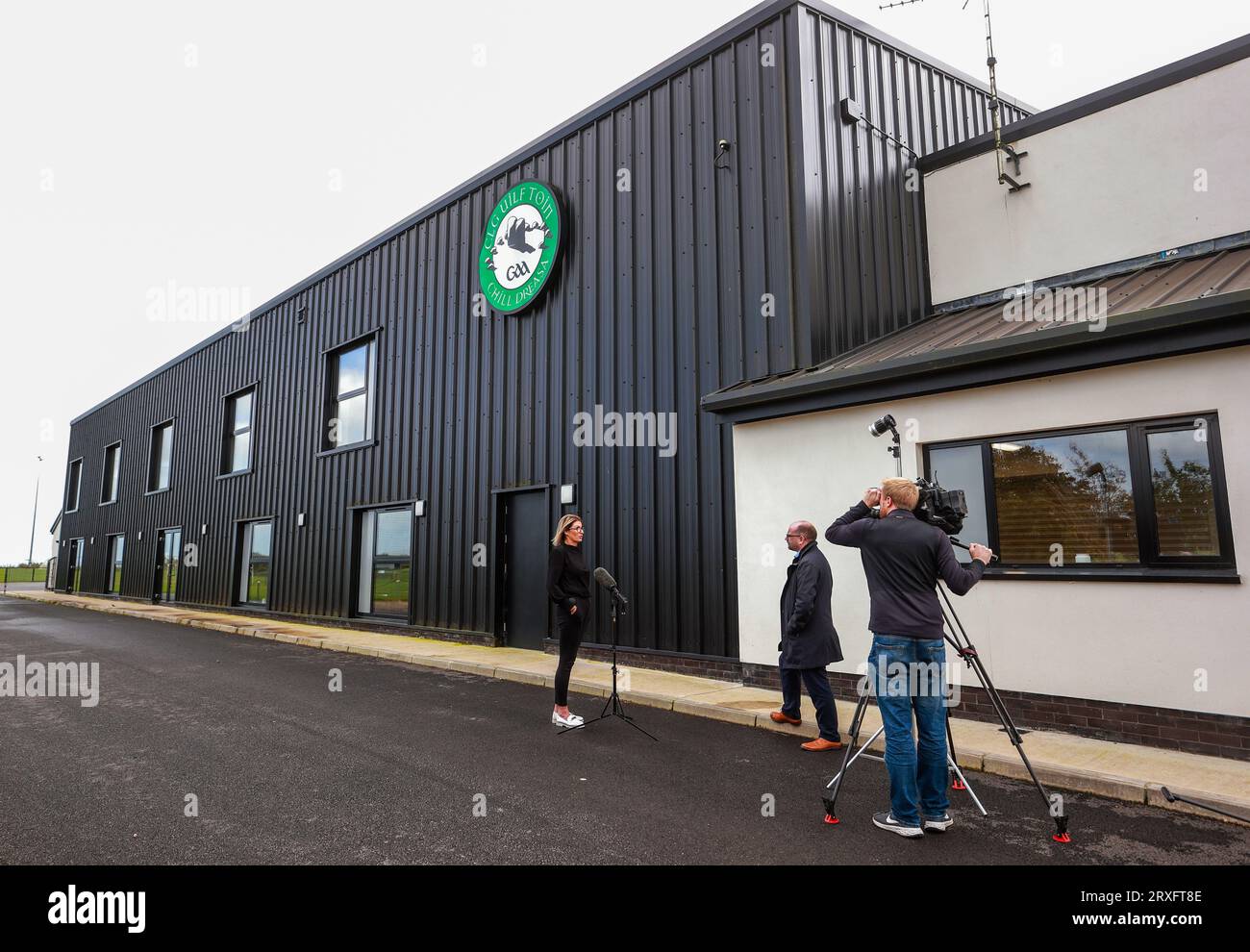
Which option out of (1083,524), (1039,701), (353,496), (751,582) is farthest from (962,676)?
(353,496)

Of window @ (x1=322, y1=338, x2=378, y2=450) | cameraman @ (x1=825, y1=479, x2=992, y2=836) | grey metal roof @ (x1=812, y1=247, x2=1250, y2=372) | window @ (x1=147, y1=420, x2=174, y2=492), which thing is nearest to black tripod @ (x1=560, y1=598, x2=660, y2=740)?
cameraman @ (x1=825, y1=479, x2=992, y2=836)

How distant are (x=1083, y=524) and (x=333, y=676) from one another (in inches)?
344

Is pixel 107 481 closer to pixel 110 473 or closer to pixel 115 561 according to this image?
pixel 110 473

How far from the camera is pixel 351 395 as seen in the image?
17031mm

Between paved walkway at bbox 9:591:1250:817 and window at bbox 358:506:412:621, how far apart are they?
1.26 m

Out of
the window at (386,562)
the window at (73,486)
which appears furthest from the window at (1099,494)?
the window at (73,486)

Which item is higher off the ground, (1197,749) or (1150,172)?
(1150,172)

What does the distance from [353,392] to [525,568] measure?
7.54 metres

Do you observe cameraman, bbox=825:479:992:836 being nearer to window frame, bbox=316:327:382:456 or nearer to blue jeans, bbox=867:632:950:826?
blue jeans, bbox=867:632:950:826

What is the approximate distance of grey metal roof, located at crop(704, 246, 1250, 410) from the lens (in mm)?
6250

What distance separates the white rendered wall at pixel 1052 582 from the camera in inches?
218
